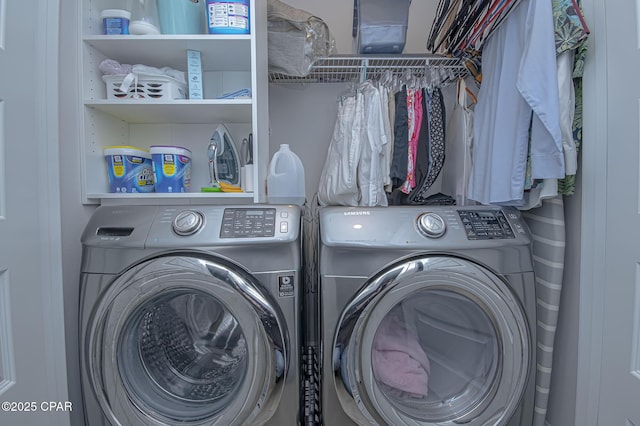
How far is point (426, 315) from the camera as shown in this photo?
3.49 feet

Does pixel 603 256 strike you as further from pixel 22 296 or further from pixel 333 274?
pixel 22 296

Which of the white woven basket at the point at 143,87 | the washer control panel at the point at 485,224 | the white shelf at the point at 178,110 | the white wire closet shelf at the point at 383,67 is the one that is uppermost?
the white wire closet shelf at the point at 383,67

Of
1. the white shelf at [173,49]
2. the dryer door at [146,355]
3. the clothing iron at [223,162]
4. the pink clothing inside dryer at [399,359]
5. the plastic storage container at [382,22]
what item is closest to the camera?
the dryer door at [146,355]

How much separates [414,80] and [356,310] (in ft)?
4.08

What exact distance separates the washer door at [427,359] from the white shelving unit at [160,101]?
27.1 inches

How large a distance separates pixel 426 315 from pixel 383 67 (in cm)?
Result: 130

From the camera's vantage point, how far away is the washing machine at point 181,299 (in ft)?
2.87

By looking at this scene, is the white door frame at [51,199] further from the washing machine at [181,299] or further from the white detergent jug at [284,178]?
the white detergent jug at [284,178]

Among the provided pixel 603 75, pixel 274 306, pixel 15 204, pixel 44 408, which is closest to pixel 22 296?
pixel 15 204

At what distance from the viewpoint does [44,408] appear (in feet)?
2.89

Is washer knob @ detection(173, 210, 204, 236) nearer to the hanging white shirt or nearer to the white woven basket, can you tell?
the white woven basket

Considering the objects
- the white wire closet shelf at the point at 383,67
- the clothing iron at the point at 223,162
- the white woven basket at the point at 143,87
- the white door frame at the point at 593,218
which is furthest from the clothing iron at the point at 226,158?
the white door frame at the point at 593,218

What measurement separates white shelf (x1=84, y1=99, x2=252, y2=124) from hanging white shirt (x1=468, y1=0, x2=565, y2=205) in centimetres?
102

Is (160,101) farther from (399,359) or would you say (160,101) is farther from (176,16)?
(399,359)
